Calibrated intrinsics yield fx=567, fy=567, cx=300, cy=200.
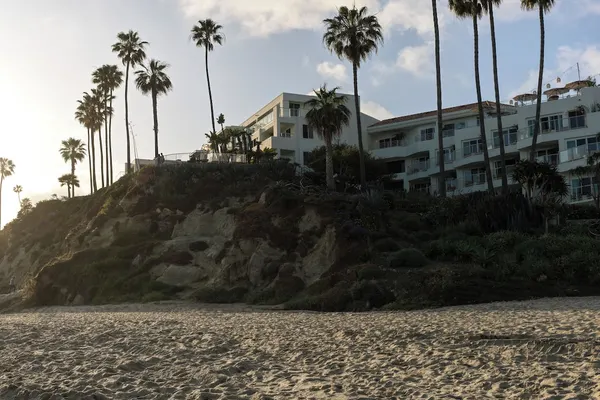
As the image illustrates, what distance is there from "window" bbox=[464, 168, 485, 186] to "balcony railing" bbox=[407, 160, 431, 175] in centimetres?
530

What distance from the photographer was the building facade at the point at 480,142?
43906 mm

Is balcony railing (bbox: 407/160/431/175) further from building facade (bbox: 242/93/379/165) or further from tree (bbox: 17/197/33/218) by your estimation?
tree (bbox: 17/197/33/218)

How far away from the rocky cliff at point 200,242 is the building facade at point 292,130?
67.1 feet

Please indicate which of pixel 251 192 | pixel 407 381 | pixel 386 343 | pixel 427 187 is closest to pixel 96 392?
pixel 407 381

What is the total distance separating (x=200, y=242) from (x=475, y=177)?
28.0 m

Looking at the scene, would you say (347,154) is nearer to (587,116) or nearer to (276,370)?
(587,116)

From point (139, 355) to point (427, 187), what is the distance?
48477mm

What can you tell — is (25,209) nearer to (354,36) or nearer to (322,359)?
(354,36)

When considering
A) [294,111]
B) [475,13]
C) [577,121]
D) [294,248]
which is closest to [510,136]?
[577,121]

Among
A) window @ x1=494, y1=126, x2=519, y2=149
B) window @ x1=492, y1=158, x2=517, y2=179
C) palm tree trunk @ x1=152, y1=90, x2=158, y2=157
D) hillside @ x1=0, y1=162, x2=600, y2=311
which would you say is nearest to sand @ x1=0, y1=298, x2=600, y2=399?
hillside @ x1=0, y1=162, x2=600, y2=311

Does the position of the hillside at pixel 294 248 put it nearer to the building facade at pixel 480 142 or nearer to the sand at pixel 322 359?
the sand at pixel 322 359

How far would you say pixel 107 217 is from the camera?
38.2 m

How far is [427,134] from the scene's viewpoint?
2330 inches

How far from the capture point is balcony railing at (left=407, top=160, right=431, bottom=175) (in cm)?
5681
